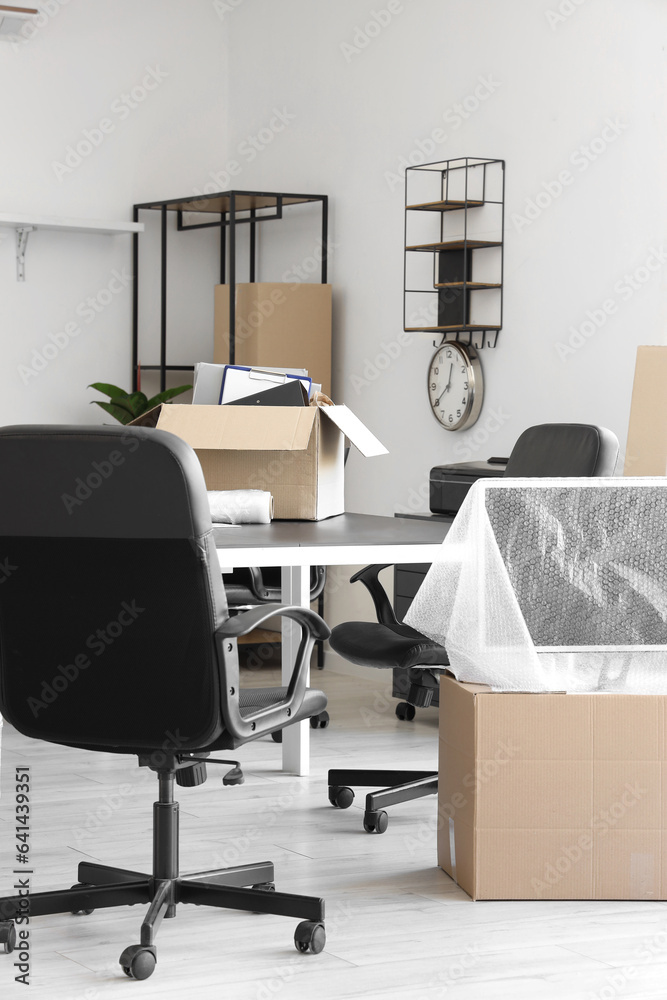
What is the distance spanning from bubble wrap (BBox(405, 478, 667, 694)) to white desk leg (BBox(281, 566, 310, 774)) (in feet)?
4.02

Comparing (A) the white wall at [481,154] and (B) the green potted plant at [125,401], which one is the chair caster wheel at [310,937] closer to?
(A) the white wall at [481,154]

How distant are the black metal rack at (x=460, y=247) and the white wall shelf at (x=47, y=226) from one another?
5.09 ft

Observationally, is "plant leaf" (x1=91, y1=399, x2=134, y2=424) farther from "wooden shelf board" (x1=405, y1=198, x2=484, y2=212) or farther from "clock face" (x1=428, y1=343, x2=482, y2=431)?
"wooden shelf board" (x1=405, y1=198, x2=484, y2=212)

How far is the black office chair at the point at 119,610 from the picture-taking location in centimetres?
235

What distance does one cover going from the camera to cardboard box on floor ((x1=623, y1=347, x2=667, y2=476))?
4090mm

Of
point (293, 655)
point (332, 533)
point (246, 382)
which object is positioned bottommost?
point (293, 655)

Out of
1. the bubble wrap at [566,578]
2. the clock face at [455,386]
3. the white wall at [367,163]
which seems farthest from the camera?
the clock face at [455,386]

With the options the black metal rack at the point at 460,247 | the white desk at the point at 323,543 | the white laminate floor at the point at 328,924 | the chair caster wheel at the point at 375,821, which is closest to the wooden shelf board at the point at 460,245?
the black metal rack at the point at 460,247

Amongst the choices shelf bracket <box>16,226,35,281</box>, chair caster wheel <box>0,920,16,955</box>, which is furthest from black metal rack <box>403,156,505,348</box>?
chair caster wheel <box>0,920,16,955</box>

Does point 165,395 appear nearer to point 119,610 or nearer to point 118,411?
point 118,411

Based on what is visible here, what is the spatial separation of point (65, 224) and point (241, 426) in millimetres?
2923

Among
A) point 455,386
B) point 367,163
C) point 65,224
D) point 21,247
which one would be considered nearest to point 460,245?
point 455,386

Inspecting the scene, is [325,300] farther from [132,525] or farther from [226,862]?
[132,525]

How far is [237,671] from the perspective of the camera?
245cm
